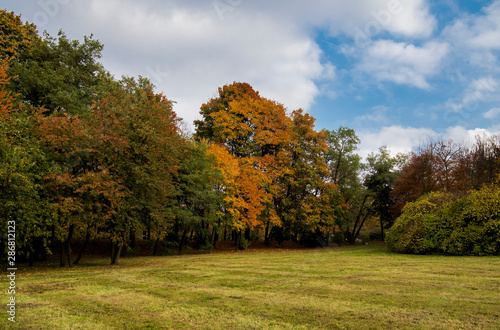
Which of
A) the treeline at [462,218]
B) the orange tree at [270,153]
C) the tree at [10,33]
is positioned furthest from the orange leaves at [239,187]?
the tree at [10,33]

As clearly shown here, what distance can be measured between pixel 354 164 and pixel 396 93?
19409 mm

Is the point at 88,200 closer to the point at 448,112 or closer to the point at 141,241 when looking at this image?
the point at 141,241

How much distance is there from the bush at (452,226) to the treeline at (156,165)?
614 centimetres

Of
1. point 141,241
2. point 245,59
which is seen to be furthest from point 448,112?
point 141,241

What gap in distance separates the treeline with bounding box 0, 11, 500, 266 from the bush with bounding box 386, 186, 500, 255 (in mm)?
6144

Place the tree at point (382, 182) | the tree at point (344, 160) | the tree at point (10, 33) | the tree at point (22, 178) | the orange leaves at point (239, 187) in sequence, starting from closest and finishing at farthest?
the tree at point (22, 178) < the tree at point (10, 33) < the orange leaves at point (239, 187) < the tree at point (344, 160) < the tree at point (382, 182)

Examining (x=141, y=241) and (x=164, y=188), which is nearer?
(x=164, y=188)

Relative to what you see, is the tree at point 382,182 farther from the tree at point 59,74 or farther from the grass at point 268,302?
the tree at point 59,74

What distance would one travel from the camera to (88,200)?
11617mm

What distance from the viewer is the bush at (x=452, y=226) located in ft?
46.3

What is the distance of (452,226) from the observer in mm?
15516

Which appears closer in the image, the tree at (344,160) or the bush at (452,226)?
the bush at (452,226)

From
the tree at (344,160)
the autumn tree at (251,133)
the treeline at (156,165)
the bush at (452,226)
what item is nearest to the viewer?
the treeline at (156,165)

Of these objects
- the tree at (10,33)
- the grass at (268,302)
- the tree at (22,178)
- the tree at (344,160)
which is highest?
the tree at (10,33)
